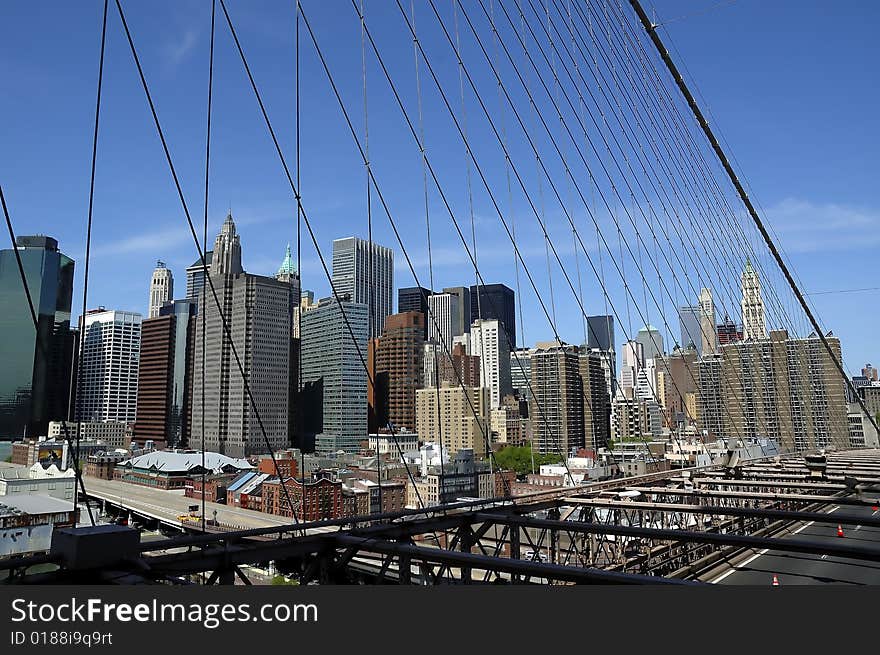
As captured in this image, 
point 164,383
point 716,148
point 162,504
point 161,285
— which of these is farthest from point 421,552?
point 161,285

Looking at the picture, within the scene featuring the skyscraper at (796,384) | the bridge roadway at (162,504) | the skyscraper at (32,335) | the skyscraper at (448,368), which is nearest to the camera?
the skyscraper at (32,335)

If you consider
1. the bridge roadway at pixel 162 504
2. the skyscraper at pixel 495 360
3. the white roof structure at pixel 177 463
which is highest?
the skyscraper at pixel 495 360

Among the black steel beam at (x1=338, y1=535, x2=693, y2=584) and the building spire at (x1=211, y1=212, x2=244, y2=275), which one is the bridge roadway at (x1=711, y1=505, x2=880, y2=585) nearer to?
the black steel beam at (x1=338, y1=535, x2=693, y2=584)

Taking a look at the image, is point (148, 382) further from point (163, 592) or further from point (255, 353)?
point (163, 592)

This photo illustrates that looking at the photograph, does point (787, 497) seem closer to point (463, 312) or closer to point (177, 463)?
point (177, 463)

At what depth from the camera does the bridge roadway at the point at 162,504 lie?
1432 inches

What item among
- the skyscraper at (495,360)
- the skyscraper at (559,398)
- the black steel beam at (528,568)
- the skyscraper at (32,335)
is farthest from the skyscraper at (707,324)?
the skyscraper at (495,360)

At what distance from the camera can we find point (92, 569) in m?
3.02

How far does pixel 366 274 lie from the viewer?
540 feet

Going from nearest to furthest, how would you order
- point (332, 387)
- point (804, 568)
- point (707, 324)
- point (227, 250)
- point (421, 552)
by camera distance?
point (421, 552) < point (804, 568) < point (707, 324) < point (227, 250) < point (332, 387)

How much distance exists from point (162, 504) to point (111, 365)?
83.0ft

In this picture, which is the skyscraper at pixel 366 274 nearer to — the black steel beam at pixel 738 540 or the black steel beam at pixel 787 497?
the black steel beam at pixel 787 497

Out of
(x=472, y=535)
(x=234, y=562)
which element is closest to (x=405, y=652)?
(x=234, y=562)

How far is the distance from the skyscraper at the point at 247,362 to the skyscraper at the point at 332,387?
6.96m
